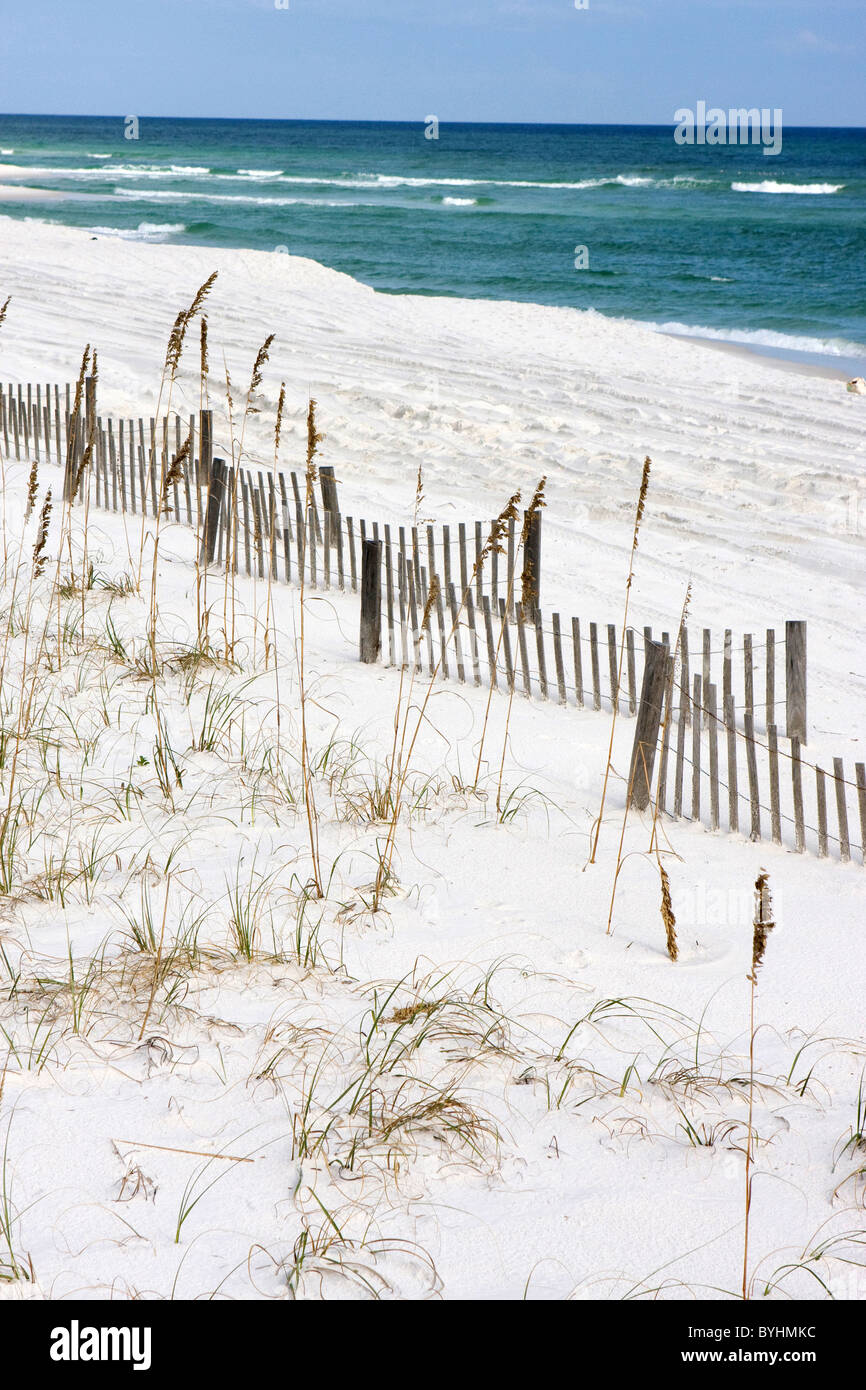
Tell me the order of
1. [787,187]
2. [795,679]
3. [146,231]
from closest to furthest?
[795,679] < [146,231] < [787,187]

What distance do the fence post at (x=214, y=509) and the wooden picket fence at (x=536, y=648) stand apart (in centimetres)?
2

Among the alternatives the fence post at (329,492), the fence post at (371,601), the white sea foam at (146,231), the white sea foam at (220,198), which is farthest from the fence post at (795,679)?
the white sea foam at (220,198)

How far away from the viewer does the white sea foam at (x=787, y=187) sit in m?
51.5

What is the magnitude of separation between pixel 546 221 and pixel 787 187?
70.2ft

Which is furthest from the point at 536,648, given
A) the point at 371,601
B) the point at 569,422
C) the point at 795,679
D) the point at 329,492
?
the point at 569,422

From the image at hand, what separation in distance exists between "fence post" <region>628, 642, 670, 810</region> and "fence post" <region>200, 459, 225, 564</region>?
3.78 meters

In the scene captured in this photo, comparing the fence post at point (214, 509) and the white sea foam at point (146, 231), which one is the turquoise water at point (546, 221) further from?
the fence post at point (214, 509)

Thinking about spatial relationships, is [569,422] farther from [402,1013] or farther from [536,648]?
[402,1013]

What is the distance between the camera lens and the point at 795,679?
211 inches

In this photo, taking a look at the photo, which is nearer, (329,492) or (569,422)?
(329,492)

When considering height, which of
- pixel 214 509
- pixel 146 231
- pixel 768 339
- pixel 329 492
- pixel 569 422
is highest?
pixel 146 231

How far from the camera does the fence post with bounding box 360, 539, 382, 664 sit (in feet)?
20.5

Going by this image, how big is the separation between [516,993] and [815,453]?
9.82 meters
